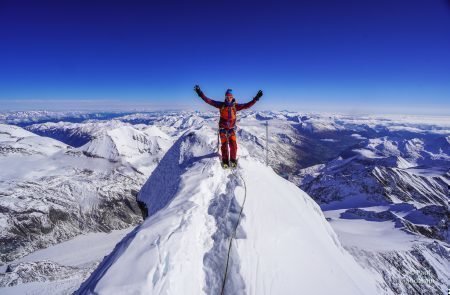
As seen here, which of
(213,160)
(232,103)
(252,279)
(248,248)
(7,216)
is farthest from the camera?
(7,216)

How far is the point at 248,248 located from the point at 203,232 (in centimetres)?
180

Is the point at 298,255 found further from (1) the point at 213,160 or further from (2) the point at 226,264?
(1) the point at 213,160

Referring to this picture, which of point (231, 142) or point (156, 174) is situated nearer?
point (231, 142)

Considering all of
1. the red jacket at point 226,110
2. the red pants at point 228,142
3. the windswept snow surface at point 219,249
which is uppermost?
the red jacket at point 226,110

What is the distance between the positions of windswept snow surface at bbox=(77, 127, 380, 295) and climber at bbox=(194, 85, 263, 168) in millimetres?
2445

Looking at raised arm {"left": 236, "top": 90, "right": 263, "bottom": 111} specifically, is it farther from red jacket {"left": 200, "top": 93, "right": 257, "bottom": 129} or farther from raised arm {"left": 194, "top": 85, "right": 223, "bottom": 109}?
raised arm {"left": 194, "top": 85, "right": 223, "bottom": 109}

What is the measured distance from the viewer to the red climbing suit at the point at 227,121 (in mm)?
17141

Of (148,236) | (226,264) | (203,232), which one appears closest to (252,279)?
(226,264)

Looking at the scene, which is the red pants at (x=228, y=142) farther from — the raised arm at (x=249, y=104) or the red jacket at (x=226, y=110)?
the raised arm at (x=249, y=104)

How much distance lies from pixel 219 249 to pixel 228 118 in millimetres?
9869

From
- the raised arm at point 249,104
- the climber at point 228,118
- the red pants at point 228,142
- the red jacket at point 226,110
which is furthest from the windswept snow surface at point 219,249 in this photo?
the raised arm at point 249,104

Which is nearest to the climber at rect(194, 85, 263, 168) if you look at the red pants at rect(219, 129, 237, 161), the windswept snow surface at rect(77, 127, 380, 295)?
the red pants at rect(219, 129, 237, 161)

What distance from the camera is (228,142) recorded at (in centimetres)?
1742

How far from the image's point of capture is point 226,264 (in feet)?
29.5
